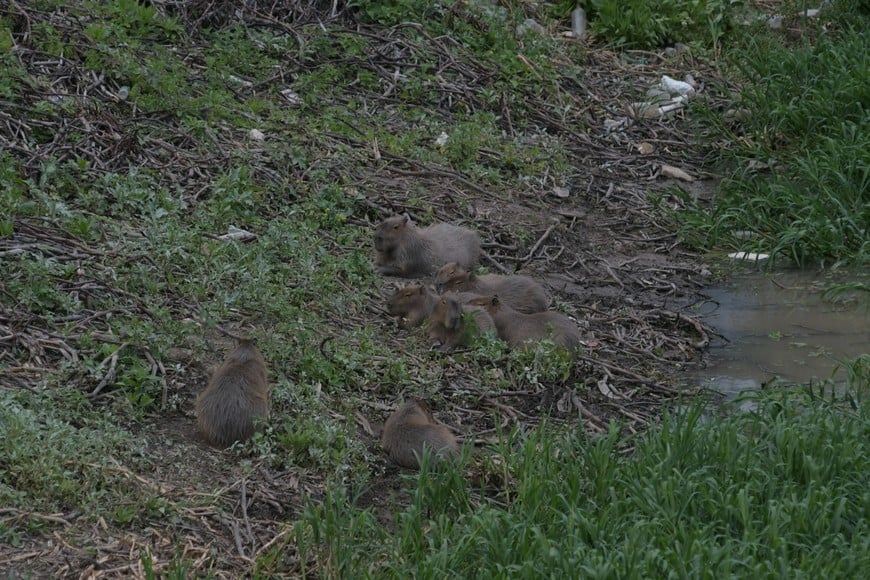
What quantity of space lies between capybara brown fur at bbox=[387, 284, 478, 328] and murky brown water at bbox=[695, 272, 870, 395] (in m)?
1.65

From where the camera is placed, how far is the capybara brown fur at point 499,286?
783cm

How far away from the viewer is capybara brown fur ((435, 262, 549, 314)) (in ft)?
25.7

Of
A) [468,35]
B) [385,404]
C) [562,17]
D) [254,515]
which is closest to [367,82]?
[468,35]

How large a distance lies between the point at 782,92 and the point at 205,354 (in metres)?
6.74

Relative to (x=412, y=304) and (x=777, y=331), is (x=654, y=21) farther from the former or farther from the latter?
(x=412, y=304)

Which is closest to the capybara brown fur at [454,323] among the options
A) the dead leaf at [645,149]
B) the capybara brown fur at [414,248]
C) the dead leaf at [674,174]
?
the capybara brown fur at [414,248]

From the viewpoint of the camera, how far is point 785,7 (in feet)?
46.2

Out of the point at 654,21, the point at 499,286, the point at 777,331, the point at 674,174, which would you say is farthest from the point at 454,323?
the point at 654,21

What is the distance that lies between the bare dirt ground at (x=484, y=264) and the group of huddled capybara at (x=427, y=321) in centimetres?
15

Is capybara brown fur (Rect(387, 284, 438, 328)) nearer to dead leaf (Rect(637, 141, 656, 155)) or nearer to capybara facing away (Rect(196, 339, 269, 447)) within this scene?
capybara facing away (Rect(196, 339, 269, 447))

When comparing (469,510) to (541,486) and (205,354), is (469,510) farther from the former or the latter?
(205,354)

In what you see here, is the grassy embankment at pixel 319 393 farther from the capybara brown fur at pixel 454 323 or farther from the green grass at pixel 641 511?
the capybara brown fur at pixel 454 323

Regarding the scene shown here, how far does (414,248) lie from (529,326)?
1.37 metres

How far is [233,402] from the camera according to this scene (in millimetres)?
5754
